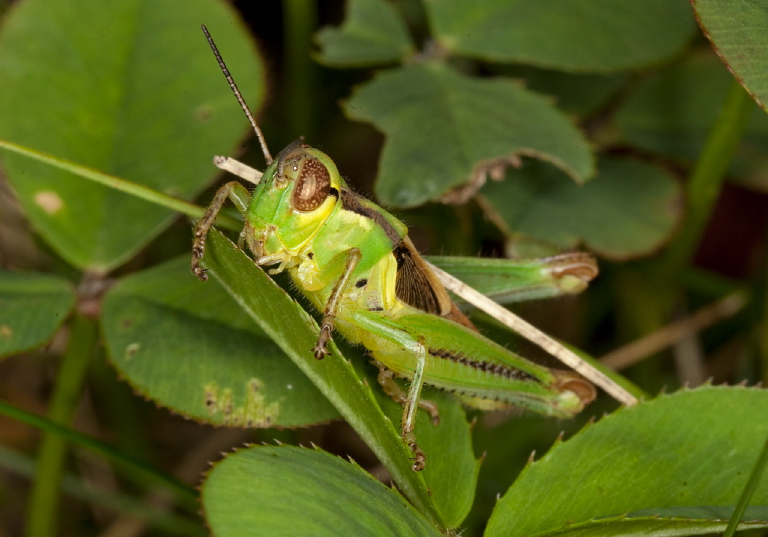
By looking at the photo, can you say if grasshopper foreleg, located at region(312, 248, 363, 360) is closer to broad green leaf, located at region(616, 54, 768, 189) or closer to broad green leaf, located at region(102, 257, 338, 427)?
broad green leaf, located at region(102, 257, 338, 427)

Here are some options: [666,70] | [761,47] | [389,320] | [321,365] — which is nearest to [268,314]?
[321,365]

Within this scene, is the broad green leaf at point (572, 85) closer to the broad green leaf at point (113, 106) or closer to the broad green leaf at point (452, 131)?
the broad green leaf at point (452, 131)

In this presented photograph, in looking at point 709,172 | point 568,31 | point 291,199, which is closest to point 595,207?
point 709,172

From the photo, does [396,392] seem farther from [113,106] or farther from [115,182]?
[113,106]

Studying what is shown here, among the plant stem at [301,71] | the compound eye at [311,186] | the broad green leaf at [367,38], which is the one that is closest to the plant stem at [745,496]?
the compound eye at [311,186]

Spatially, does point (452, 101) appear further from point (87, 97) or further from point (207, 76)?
point (87, 97)

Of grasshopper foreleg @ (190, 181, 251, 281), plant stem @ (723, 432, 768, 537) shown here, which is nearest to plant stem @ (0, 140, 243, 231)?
grasshopper foreleg @ (190, 181, 251, 281)
